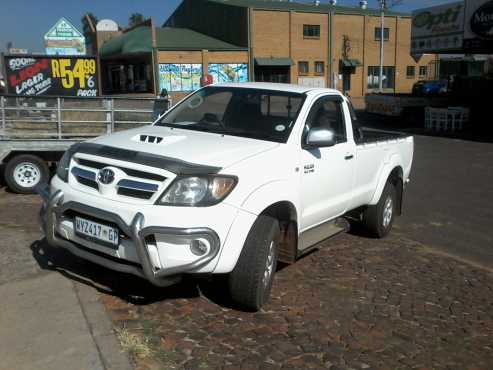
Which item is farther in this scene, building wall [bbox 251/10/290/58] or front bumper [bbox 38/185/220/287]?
building wall [bbox 251/10/290/58]

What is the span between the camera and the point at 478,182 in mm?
11219

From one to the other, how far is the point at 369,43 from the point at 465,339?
2091 inches

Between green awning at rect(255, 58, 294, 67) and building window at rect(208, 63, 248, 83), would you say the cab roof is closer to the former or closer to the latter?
building window at rect(208, 63, 248, 83)

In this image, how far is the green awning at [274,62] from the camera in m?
49.2

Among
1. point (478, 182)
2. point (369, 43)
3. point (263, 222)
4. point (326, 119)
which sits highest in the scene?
point (369, 43)

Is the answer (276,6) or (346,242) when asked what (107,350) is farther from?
(276,6)

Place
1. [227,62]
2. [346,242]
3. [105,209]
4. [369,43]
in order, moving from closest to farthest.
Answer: [105,209], [346,242], [227,62], [369,43]

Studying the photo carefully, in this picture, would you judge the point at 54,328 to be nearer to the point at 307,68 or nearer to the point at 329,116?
the point at 329,116

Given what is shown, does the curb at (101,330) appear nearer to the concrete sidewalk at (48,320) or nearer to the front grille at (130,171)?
the concrete sidewalk at (48,320)

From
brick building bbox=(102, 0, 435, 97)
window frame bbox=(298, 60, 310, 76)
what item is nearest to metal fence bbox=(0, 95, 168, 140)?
brick building bbox=(102, 0, 435, 97)

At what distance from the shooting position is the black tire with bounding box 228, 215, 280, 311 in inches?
168

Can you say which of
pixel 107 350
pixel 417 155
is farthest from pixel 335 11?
pixel 107 350

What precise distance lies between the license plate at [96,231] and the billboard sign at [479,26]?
19.7 meters

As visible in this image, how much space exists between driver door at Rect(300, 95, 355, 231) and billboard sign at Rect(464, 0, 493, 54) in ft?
55.6
